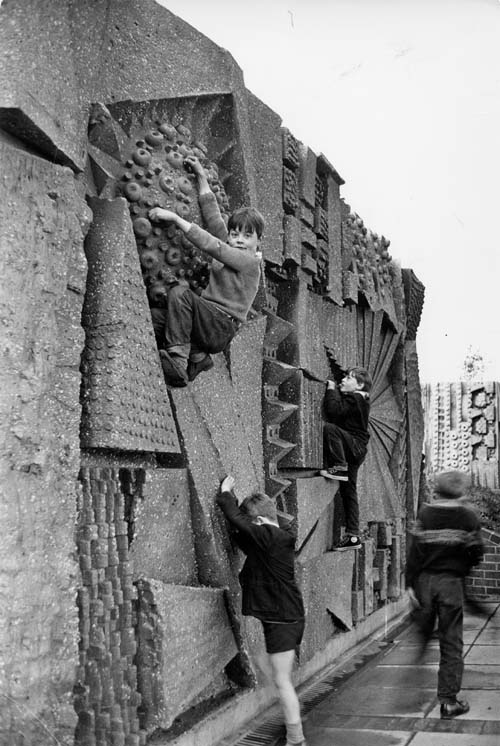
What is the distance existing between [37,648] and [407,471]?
5847mm

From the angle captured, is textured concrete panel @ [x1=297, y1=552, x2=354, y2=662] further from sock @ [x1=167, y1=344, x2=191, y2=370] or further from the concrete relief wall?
sock @ [x1=167, y1=344, x2=191, y2=370]

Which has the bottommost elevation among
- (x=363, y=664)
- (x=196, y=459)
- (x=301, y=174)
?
(x=363, y=664)

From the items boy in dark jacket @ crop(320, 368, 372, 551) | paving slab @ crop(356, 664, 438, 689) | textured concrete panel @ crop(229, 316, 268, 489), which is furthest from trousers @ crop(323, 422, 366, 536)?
textured concrete panel @ crop(229, 316, 268, 489)

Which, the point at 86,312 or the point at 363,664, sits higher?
the point at 86,312

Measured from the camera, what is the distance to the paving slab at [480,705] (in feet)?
14.0

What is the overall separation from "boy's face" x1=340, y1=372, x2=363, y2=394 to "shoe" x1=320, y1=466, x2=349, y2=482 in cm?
55

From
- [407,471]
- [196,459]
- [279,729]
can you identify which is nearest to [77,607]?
[196,459]

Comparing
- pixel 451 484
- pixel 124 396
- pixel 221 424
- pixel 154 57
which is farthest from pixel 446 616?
pixel 154 57

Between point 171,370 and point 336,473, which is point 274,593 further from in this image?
point 336,473

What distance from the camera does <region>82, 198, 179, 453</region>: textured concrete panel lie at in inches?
127

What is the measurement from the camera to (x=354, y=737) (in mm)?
4051

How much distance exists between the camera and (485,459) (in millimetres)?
11727

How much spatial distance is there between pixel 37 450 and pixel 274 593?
1.48 metres

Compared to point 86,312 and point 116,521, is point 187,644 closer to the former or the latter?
point 116,521
